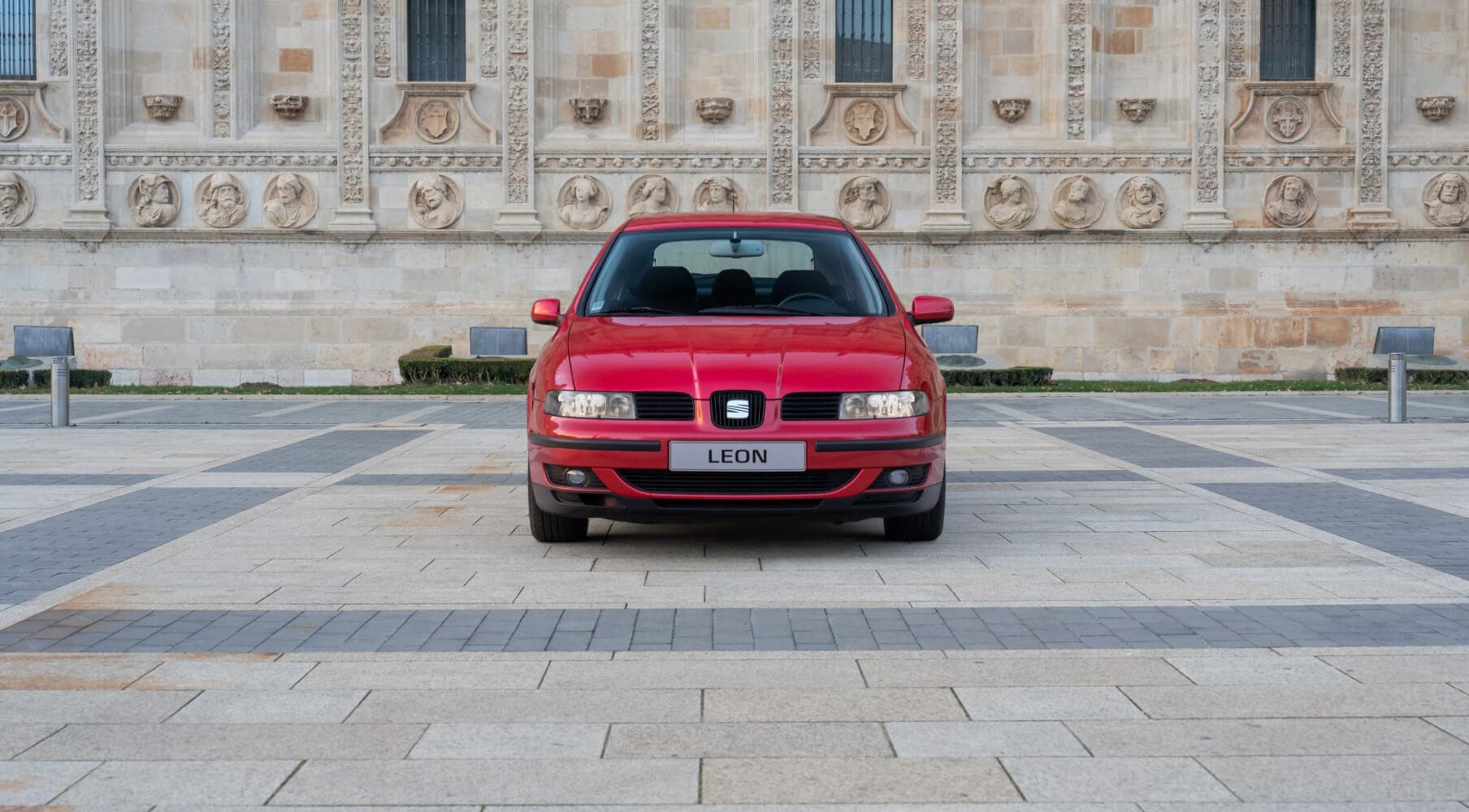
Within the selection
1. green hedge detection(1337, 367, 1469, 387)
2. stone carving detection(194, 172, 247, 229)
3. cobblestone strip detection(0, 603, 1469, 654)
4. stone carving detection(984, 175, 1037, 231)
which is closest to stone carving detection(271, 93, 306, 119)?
stone carving detection(194, 172, 247, 229)

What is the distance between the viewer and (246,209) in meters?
26.4

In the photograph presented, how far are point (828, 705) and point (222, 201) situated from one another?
23525 millimetres

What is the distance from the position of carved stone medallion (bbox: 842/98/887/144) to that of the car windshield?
1754 centimetres

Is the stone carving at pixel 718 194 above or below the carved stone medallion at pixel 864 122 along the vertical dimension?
below

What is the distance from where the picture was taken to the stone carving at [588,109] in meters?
26.3

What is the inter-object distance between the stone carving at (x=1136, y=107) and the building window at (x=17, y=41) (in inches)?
726

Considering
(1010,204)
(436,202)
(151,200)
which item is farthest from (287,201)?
(1010,204)

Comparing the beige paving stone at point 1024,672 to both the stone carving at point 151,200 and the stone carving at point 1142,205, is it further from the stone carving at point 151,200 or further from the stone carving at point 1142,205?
the stone carving at point 151,200

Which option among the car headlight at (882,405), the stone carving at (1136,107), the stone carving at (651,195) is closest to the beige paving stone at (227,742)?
the car headlight at (882,405)

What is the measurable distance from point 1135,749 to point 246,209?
2424 cm

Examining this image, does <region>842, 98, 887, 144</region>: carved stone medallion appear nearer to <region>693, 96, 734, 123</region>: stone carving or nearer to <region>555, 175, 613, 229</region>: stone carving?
<region>693, 96, 734, 123</region>: stone carving

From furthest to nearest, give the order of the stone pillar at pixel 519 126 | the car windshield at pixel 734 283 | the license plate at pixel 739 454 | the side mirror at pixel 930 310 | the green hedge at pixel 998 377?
the stone pillar at pixel 519 126
the green hedge at pixel 998 377
the car windshield at pixel 734 283
the side mirror at pixel 930 310
the license plate at pixel 739 454

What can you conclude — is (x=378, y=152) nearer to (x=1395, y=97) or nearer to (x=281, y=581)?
(x=1395, y=97)

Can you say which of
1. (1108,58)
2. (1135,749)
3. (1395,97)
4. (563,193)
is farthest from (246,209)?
(1135,749)
